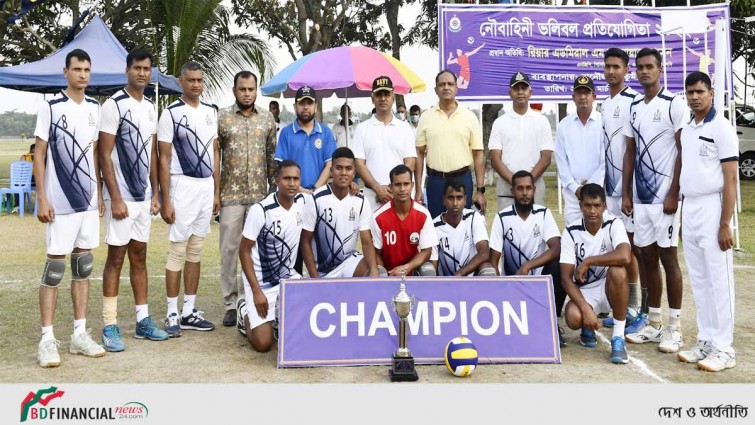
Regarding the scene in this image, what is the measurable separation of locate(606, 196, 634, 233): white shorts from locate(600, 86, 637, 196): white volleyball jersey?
0.05 metres

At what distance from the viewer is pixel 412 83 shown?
12.0 metres

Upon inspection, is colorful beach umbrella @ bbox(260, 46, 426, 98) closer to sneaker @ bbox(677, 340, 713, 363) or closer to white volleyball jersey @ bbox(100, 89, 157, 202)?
white volleyball jersey @ bbox(100, 89, 157, 202)

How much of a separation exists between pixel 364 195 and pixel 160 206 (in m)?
1.87

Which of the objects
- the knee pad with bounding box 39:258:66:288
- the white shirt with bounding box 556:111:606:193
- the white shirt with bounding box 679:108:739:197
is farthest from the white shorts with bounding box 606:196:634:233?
the knee pad with bounding box 39:258:66:288

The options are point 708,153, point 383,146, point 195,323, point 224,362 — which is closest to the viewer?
point 708,153

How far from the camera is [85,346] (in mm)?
5875

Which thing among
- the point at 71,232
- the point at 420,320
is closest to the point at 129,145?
the point at 71,232

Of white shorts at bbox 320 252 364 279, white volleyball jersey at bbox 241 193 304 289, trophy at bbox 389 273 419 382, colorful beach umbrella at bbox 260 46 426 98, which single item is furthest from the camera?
colorful beach umbrella at bbox 260 46 426 98

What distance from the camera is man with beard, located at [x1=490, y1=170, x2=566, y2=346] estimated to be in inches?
257

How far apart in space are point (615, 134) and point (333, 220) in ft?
8.79

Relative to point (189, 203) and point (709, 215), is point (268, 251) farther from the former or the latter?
point (709, 215)

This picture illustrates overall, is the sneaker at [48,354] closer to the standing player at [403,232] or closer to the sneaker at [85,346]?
the sneaker at [85,346]

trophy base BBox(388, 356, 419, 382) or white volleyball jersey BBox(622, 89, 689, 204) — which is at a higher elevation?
white volleyball jersey BBox(622, 89, 689, 204)
